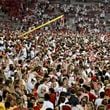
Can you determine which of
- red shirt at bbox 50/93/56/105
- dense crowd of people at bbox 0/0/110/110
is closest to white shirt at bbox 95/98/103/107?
dense crowd of people at bbox 0/0/110/110

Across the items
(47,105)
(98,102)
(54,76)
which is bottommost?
(54,76)

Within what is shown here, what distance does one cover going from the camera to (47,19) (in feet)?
167

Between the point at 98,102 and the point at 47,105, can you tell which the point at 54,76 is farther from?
the point at 47,105

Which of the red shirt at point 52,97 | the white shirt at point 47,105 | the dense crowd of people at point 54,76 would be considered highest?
the white shirt at point 47,105

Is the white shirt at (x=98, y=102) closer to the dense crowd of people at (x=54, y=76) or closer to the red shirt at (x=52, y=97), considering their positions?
the dense crowd of people at (x=54, y=76)

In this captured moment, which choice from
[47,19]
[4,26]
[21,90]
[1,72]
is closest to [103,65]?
[1,72]

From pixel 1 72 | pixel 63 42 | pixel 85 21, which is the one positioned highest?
pixel 1 72

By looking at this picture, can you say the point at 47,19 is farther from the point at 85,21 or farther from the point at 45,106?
the point at 45,106

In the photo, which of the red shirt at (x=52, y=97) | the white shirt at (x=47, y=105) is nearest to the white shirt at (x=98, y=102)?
the red shirt at (x=52, y=97)

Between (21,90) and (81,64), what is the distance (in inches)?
293

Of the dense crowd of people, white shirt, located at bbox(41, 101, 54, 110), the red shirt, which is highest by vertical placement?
white shirt, located at bbox(41, 101, 54, 110)

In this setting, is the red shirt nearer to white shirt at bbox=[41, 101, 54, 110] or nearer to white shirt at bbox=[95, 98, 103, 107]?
white shirt at bbox=[41, 101, 54, 110]

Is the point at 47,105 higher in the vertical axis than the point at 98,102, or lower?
higher

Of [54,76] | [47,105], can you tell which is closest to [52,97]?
[47,105]
